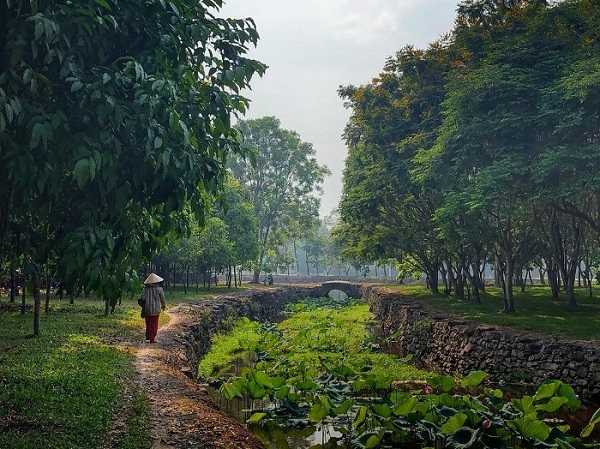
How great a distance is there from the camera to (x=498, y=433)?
926 centimetres

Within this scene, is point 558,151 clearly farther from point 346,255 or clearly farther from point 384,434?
point 346,255

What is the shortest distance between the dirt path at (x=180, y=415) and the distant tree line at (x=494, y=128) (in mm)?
12893

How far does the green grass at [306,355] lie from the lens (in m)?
16.8

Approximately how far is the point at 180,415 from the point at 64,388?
2.27m

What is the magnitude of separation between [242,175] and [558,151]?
51.1 meters

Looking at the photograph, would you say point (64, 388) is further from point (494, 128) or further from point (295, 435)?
point (494, 128)

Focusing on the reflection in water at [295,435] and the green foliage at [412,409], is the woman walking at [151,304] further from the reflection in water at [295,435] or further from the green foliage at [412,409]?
the reflection in water at [295,435]

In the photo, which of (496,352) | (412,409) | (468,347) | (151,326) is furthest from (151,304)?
(496,352)

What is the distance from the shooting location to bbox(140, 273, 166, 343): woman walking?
51.1 feet

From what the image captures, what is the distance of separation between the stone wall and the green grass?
189 cm

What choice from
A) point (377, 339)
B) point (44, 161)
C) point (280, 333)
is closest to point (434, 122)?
point (377, 339)

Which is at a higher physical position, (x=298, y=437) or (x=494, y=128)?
(x=494, y=128)

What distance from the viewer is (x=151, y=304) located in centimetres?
1554

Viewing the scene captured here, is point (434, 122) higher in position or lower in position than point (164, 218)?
higher
